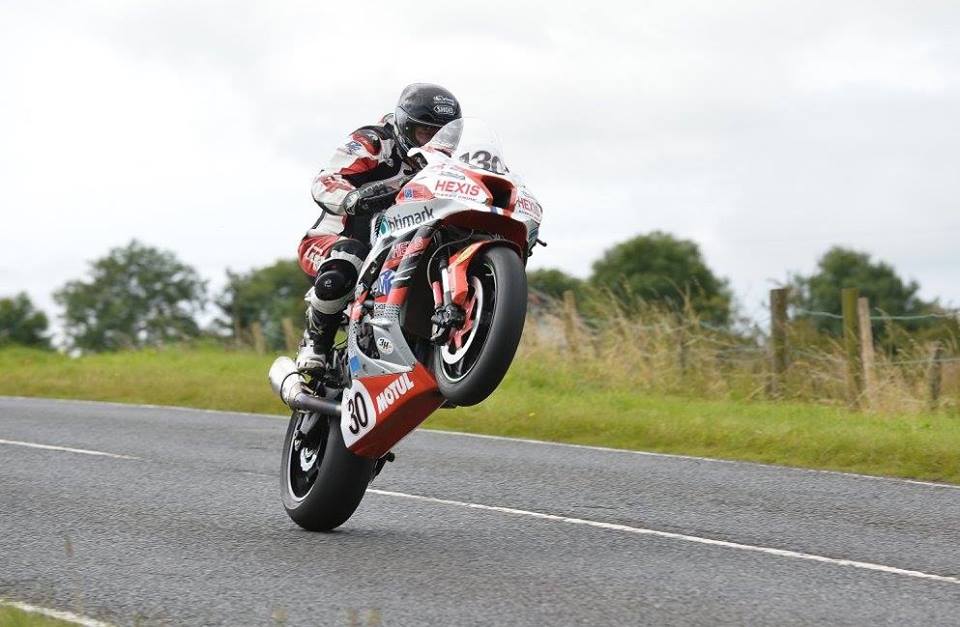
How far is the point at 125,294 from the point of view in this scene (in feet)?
314

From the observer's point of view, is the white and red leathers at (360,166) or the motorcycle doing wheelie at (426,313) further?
the white and red leathers at (360,166)

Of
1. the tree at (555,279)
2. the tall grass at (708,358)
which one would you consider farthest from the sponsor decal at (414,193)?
the tree at (555,279)

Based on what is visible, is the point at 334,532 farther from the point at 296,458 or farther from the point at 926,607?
the point at 926,607

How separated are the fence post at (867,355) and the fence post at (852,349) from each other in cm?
10

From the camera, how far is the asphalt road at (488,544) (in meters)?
6.10

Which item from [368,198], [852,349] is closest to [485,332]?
[368,198]

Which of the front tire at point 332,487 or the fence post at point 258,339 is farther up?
the fence post at point 258,339

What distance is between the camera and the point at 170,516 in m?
8.56

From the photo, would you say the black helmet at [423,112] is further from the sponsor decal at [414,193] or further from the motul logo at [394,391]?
the motul logo at [394,391]

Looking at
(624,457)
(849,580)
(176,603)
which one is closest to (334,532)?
(176,603)

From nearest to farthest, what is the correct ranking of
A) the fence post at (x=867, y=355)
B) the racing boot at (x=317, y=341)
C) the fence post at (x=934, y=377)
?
1. the racing boot at (x=317, y=341)
2. the fence post at (x=934, y=377)
3. the fence post at (x=867, y=355)

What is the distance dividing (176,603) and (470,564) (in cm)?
158

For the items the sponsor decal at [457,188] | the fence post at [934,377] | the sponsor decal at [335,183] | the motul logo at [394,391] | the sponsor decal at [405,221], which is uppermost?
the sponsor decal at [335,183]

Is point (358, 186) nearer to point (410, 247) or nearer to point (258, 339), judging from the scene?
point (410, 247)
